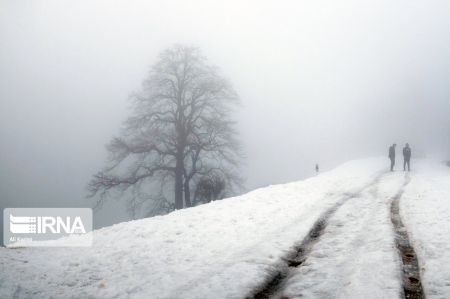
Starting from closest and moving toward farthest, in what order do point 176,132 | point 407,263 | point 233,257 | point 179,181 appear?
point 407,263
point 233,257
point 179,181
point 176,132

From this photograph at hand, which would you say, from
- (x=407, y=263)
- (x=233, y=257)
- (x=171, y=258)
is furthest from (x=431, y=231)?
(x=171, y=258)

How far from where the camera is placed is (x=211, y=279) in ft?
23.4

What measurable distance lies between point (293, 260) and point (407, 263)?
2416 millimetres

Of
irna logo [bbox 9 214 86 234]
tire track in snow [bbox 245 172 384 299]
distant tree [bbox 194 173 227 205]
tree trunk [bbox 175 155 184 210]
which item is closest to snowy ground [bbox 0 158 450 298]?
tire track in snow [bbox 245 172 384 299]

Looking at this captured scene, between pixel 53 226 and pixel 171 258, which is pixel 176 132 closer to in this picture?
pixel 53 226

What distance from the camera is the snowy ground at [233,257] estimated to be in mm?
6668

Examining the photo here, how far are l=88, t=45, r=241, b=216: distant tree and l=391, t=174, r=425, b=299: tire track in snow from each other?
14.8 m

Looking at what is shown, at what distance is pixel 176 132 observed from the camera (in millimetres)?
24266

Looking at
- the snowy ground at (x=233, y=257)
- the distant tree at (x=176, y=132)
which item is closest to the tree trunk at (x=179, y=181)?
the distant tree at (x=176, y=132)

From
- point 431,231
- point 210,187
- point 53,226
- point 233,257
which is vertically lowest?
point 53,226

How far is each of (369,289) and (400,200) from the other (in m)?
9.72

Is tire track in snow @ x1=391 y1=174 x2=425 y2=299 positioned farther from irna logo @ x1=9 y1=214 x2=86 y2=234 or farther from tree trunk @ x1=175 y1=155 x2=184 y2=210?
tree trunk @ x1=175 y1=155 x2=184 y2=210

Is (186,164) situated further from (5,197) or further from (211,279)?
Result: (5,197)

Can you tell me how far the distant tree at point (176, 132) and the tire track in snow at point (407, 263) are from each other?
14.8 m
